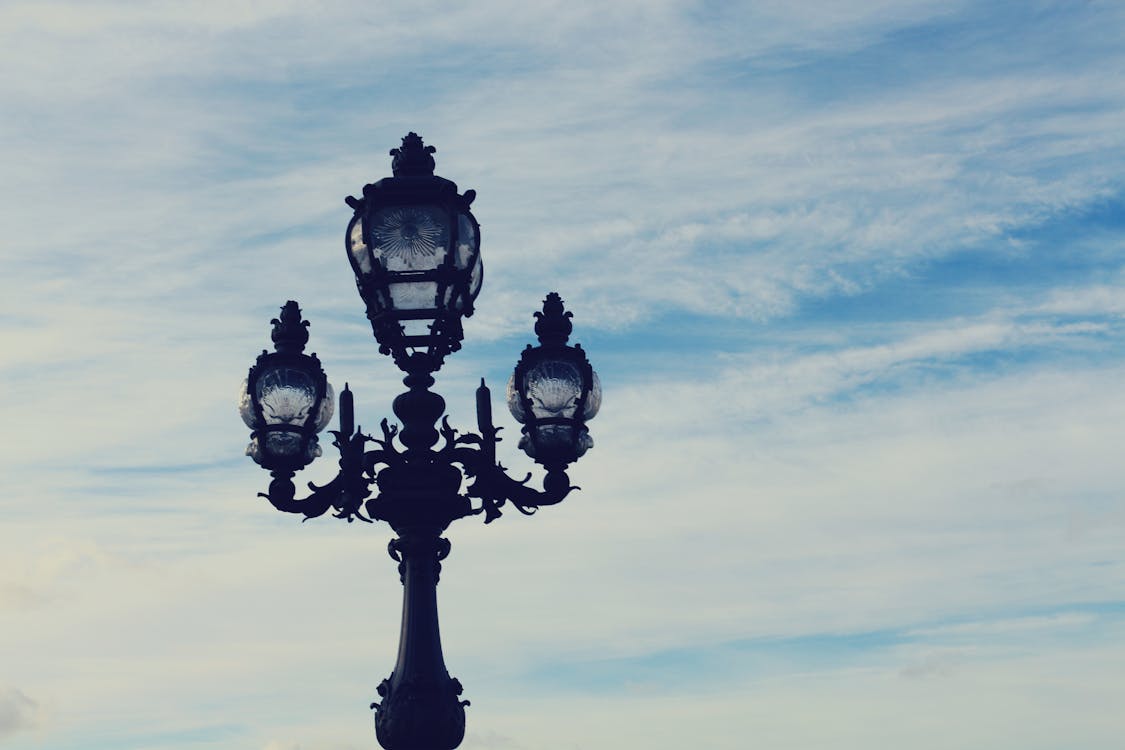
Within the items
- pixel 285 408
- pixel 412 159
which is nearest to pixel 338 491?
pixel 285 408

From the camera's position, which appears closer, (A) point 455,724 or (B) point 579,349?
(A) point 455,724

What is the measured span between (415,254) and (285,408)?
122 centimetres

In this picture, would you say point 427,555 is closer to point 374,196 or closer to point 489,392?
point 489,392

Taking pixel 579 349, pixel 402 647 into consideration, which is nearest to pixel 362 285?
pixel 579 349

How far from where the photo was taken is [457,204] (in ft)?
41.0

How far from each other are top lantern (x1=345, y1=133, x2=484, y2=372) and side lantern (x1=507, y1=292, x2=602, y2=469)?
0.51 meters

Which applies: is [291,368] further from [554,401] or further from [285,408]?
[554,401]

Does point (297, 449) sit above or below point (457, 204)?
below

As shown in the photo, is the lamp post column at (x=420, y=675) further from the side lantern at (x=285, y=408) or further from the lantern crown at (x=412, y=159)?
the lantern crown at (x=412, y=159)

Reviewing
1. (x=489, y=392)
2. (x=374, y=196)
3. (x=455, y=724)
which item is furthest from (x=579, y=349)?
(x=455, y=724)

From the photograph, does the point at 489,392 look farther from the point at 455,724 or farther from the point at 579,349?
the point at 455,724

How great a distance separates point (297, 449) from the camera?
1258cm

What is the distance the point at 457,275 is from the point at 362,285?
2.01 feet

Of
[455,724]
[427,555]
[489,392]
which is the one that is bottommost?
[455,724]
